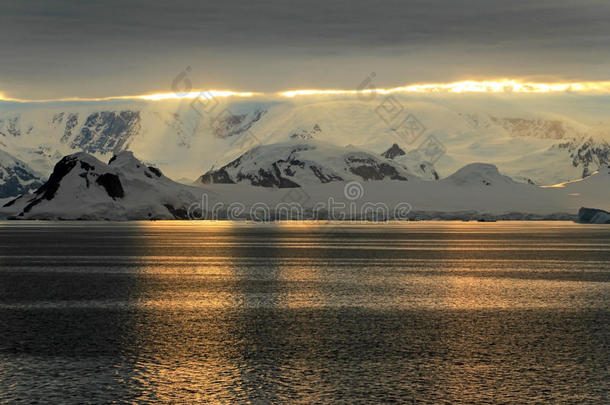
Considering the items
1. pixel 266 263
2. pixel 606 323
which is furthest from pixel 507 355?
pixel 266 263

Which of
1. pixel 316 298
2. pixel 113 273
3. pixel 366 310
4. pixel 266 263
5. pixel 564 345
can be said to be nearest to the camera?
pixel 564 345

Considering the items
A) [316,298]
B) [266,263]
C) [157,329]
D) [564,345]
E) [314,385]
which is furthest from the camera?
[266,263]

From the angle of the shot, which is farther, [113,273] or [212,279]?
[113,273]

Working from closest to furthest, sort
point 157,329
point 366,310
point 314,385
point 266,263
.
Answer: point 314,385, point 157,329, point 366,310, point 266,263

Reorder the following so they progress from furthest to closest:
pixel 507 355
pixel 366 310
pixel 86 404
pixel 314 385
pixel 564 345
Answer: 1. pixel 366 310
2. pixel 564 345
3. pixel 507 355
4. pixel 314 385
5. pixel 86 404

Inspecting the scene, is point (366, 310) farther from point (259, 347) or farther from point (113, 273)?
point (113, 273)

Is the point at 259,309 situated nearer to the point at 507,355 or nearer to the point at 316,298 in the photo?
the point at 316,298

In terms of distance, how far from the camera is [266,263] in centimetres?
4309

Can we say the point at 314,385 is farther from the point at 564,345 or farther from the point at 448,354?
the point at 564,345

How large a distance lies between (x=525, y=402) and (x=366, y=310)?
10570 mm

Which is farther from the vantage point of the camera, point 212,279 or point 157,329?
point 212,279

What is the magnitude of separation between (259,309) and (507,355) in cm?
849

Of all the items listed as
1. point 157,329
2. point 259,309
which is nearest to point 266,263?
point 259,309

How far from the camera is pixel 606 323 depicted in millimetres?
19047
